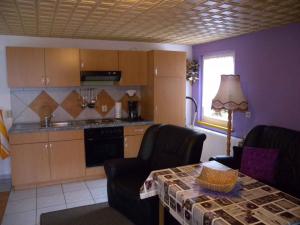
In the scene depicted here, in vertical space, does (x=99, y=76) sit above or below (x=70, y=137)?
above

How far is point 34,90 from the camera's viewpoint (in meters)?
4.03

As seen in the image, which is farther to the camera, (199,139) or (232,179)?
(199,139)

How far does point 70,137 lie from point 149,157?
138 centimetres

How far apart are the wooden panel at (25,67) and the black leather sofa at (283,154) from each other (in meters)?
2.79

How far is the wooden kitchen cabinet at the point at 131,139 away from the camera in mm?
4090

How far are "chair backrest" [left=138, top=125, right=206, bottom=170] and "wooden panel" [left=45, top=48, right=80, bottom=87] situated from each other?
1.58 metres

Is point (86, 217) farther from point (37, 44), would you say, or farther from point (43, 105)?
point (37, 44)

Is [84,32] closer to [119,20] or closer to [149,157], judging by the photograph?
[119,20]

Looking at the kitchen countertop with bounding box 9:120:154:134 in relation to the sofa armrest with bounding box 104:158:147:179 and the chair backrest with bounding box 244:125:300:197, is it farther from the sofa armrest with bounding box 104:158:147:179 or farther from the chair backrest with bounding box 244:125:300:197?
the chair backrest with bounding box 244:125:300:197

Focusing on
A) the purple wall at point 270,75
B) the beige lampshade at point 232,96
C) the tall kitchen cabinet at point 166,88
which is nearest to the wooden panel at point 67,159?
the tall kitchen cabinet at point 166,88

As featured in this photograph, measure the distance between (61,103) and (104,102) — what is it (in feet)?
2.33

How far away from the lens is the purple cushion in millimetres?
2564

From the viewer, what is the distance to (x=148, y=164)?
10.0 ft

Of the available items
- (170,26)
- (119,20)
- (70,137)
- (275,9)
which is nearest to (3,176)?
(70,137)
